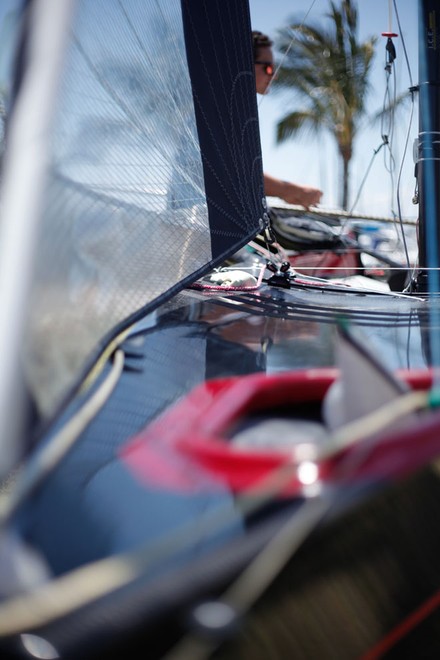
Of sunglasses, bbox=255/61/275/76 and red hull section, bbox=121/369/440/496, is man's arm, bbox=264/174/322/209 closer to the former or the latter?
sunglasses, bbox=255/61/275/76

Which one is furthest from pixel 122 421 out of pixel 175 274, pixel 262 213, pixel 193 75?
pixel 262 213

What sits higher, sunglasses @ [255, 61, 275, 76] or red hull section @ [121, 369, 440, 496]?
sunglasses @ [255, 61, 275, 76]

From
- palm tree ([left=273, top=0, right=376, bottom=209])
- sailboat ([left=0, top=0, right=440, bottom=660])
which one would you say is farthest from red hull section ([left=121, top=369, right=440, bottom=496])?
palm tree ([left=273, top=0, right=376, bottom=209])

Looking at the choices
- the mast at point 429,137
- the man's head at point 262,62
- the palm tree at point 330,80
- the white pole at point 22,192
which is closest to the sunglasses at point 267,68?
the man's head at point 262,62

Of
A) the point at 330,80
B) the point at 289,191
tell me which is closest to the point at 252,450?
the point at 289,191

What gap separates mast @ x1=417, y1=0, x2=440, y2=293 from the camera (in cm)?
249

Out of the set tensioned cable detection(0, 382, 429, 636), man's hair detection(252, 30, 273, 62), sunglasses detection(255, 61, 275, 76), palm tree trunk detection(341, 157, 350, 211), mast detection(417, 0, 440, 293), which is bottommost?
tensioned cable detection(0, 382, 429, 636)

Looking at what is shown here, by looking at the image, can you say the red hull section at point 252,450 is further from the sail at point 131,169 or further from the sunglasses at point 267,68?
the sunglasses at point 267,68

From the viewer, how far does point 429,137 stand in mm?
2500

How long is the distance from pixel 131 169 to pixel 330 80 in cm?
990

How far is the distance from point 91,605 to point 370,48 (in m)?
10.1

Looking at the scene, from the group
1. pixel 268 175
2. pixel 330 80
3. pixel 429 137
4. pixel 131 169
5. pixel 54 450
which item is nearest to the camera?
pixel 54 450

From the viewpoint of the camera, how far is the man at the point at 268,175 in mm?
3195

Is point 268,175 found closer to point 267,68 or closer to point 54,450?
point 267,68
